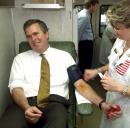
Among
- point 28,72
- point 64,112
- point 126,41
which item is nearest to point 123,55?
point 126,41

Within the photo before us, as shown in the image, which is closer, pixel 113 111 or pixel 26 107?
pixel 113 111

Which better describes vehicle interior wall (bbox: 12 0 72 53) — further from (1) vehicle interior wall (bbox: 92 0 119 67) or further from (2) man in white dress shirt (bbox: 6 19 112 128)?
(1) vehicle interior wall (bbox: 92 0 119 67)

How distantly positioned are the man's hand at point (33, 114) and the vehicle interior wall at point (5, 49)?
1.75 feet

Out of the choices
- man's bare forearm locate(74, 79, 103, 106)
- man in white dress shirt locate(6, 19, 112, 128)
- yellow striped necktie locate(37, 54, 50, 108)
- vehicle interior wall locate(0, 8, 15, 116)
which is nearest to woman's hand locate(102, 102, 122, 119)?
man's bare forearm locate(74, 79, 103, 106)

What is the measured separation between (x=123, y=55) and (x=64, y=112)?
2.16 feet

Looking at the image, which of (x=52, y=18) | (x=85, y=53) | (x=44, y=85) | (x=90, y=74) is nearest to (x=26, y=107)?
(x=44, y=85)

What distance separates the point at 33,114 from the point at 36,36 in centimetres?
69

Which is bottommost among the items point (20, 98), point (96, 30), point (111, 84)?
point (20, 98)

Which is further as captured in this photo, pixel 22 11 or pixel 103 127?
pixel 22 11

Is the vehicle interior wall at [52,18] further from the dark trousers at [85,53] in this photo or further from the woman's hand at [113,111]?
the dark trousers at [85,53]

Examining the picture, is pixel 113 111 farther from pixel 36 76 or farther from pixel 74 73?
pixel 36 76

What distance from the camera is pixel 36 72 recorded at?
2373 millimetres

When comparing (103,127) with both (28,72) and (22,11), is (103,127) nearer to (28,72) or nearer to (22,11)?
(28,72)

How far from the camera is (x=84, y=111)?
2.01m
